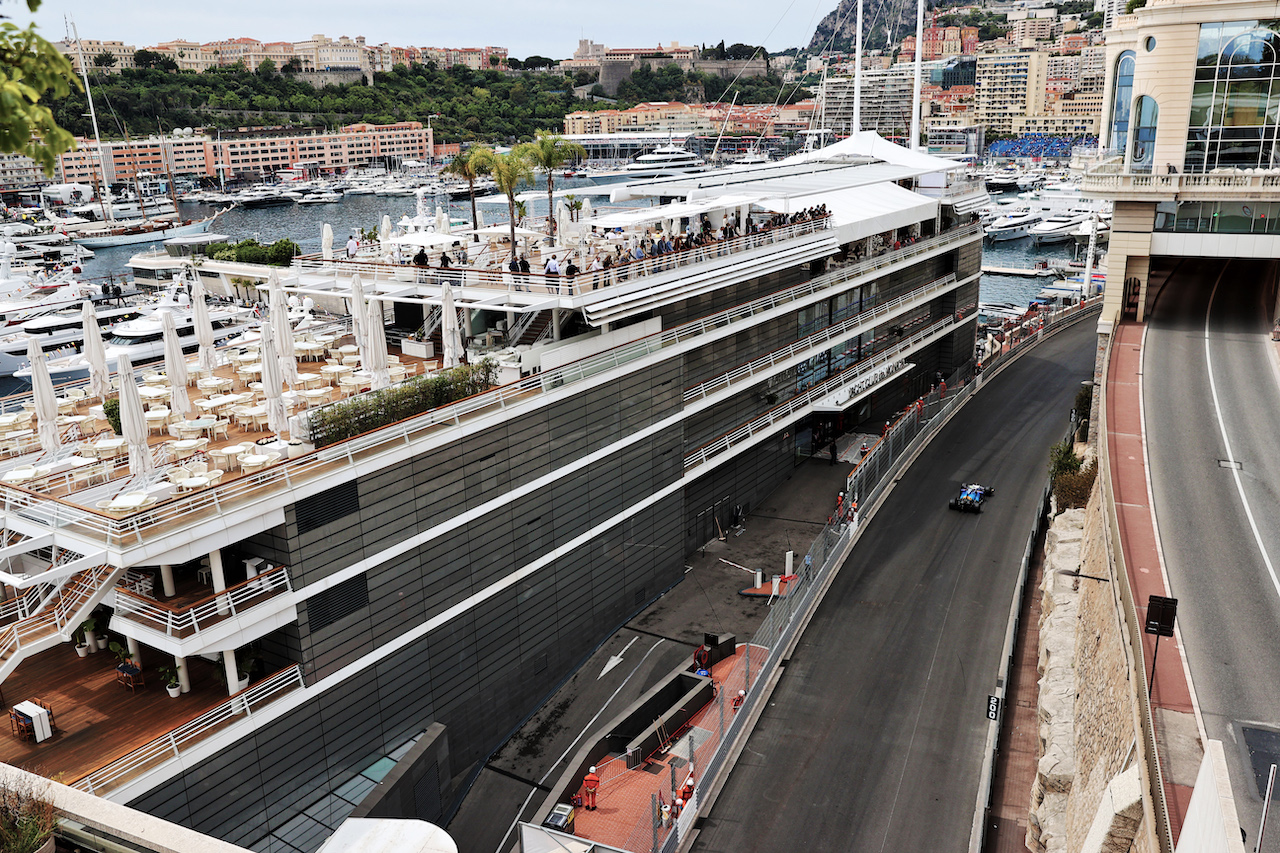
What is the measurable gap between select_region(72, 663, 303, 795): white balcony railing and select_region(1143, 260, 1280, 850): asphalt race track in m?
17.4

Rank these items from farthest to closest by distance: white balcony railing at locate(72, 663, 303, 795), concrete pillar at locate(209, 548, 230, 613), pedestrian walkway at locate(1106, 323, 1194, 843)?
concrete pillar at locate(209, 548, 230, 613) < white balcony railing at locate(72, 663, 303, 795) < pedestrian walkway at locate(1106, 323, 1194, 843)

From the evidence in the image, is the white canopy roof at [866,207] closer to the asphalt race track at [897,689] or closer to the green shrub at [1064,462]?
the asphalt race track at [897,689]

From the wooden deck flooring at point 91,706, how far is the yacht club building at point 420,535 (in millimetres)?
68

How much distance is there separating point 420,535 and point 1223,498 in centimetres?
1926

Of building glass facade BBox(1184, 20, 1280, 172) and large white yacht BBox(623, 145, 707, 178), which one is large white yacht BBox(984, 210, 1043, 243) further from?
building glass facade BBox(1184, 20, 1280, 172)

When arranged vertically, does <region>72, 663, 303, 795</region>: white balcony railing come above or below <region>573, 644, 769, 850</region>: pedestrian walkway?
above

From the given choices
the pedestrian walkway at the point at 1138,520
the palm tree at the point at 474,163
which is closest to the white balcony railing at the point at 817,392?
the pedestrian walkway at the point at 1138,520

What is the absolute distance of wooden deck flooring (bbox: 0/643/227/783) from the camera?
1762 cm

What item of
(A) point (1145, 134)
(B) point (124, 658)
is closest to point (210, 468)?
(B) point (124, 658)

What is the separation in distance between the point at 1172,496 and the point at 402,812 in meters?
19.6

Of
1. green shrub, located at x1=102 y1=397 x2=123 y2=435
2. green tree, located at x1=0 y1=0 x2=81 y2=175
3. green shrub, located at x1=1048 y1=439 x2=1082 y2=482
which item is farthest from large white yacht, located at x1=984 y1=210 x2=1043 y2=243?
green tree, located at x1=0 y1=0 x2=81 y2=175

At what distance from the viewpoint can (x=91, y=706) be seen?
19.2 m

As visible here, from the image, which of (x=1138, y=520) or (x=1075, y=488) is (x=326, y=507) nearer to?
(x=1138, y=520)

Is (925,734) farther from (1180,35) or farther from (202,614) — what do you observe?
(1180,35)
